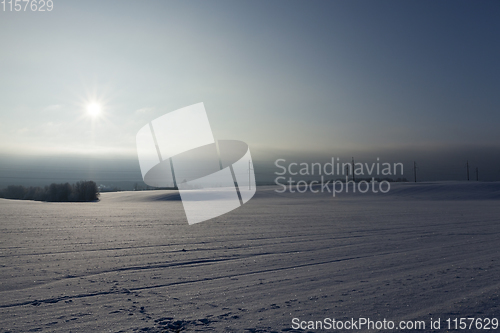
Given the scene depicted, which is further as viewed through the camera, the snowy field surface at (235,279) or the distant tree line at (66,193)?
the distant tree line at (66,193)

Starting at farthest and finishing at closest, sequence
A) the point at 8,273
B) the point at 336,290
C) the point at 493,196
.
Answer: the point at 493,196, the point at 8,273, the point at 336,290

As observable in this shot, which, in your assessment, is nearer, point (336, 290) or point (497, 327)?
point (497, 327)

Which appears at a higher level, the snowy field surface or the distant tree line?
the distant tree line

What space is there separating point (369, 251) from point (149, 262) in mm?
4857

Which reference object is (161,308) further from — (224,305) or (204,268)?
(204,268)

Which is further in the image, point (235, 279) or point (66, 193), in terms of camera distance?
point (66, 193)

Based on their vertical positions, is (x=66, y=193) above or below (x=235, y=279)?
above

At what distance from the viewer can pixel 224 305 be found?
441 centimetres

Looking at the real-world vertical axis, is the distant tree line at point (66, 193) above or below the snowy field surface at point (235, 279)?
above

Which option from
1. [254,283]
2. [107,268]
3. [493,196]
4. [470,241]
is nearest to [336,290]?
[254,283]

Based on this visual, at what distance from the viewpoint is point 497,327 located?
3.74 m

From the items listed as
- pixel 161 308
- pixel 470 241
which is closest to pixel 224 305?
pixel 161 308

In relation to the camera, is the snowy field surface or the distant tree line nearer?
the snowy field surface

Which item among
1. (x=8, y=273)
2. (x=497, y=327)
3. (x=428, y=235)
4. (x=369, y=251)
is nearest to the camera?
(x=497, y=327)
